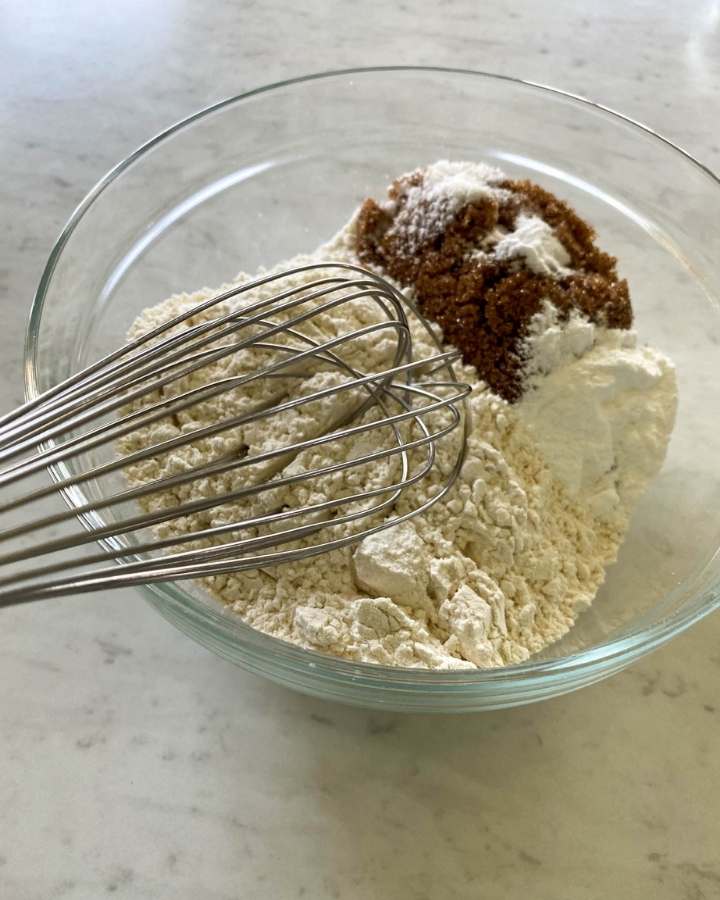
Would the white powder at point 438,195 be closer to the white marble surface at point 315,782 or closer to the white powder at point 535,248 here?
the white powder at point 535,248

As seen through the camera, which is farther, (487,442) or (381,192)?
(381,192)

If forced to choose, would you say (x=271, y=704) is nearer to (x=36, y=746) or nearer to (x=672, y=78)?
(x=36, y=746)

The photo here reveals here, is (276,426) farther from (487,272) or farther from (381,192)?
(381,192)

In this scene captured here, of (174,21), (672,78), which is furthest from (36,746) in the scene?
(672,78)

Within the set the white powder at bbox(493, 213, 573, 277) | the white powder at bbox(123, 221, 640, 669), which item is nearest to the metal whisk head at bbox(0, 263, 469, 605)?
the white powder at bbox(123, 221, 640, 669)

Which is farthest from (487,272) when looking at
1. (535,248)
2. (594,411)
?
(594,411)

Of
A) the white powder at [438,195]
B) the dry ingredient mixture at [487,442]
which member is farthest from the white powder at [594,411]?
the white powder at [438,195]

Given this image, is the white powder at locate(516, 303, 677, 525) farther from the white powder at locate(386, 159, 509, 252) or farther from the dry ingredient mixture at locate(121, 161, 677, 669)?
the white powder at locate(386, 159, 509, 252)
